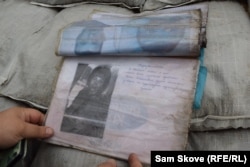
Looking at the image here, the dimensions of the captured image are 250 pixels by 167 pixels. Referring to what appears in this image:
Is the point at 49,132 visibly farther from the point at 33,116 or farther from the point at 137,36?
the point at 137,36

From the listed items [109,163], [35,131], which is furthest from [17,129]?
[109,163]

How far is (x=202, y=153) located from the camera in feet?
1.85

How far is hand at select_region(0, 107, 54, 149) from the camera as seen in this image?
1.87ft

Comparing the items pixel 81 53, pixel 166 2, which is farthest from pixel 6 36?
pixel 166 2

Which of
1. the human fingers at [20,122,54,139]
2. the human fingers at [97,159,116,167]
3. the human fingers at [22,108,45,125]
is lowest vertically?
the human fingers at [97,159,116,167]

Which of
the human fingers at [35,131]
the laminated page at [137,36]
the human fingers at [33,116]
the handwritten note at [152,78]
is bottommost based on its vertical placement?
the human fingers at [35,131]

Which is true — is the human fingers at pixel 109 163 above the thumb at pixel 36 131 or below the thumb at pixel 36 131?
below

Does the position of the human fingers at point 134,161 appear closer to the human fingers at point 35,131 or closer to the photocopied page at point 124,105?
the photocopied page at point 124,105

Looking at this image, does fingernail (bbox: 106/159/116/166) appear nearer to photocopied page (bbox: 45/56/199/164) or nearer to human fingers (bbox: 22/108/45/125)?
photocopied page (bbox: 45/56/199/164)

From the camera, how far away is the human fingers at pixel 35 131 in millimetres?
575

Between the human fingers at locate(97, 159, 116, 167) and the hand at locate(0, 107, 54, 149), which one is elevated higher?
the hand at locate(0, 107, 54, 149)

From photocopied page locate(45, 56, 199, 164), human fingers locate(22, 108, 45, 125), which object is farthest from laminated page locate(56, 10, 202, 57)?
human fingers locate(22, 108, 45, 125)

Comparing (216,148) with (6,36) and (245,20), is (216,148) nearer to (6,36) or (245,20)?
(245,20)

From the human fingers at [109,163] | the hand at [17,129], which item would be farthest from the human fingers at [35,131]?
the human fingers at [109,163]
